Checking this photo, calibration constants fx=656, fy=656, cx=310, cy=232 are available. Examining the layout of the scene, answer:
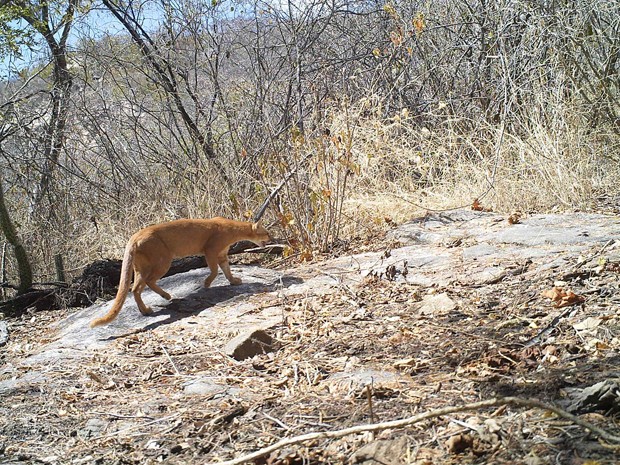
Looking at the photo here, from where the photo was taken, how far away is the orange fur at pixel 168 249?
536cm

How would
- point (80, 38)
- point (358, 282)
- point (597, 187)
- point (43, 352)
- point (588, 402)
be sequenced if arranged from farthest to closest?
point (80, 38) → point (597, 187) → point (358, 282) → point (43, 352) → point (588, 402)

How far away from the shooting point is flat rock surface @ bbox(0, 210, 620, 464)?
2.77 meters

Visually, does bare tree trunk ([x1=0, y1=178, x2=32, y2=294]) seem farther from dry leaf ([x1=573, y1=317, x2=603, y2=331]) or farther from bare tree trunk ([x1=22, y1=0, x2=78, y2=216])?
dry leaf ([x1=573, y1=317, x2=603, y2=331])

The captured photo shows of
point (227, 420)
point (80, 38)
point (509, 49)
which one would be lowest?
point (227, 420)

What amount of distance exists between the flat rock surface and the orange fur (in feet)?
0.49

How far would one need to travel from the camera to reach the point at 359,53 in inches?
383

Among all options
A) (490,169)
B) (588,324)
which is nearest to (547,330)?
(588,324)

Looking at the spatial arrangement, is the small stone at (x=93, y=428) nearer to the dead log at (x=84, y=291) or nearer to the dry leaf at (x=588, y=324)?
the dry leaf at (x=588, y=324)

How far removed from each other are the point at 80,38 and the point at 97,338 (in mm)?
5760

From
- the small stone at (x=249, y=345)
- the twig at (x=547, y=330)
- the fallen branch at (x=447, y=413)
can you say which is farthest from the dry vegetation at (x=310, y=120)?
the fallen branch at (x=447, y=413)

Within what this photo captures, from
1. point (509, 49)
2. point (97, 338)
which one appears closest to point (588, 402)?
point (97, 338)

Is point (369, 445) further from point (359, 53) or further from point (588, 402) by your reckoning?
point (359, 53)

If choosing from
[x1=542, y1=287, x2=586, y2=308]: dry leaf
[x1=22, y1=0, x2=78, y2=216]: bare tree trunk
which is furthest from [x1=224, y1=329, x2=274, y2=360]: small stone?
[x1=22, y1=0, x2=78, y2=216]: bare tree trunk

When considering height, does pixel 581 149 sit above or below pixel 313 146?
below
